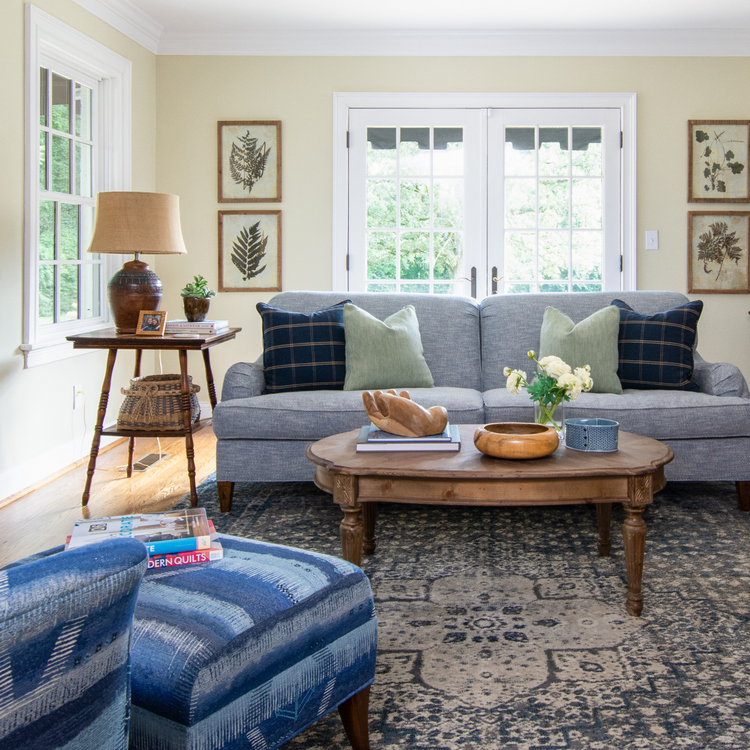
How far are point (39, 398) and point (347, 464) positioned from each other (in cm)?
227

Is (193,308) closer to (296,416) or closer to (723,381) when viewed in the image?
(296,416)

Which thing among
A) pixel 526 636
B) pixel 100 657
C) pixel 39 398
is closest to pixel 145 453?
pixel 39 398

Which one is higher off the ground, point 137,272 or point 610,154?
point 610,154

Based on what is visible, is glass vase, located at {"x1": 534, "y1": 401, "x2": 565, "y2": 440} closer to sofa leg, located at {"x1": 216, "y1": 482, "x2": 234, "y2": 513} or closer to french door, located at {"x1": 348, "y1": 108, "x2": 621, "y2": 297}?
sofa leg, located at {"x1": 216, "y1": 482, "x2": 234, "y2": 513}

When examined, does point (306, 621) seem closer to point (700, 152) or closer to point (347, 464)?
point (347, 464)

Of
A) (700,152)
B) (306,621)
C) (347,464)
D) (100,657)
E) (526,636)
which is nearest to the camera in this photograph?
(100,657)

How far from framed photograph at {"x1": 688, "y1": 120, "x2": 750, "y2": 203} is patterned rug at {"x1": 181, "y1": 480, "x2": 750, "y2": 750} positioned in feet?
9.09

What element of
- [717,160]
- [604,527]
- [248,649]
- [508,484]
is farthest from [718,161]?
[248,649]

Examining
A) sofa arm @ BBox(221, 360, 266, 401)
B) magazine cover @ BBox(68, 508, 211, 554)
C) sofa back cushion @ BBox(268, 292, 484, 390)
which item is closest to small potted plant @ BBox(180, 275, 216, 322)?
sofa back cushion @ BBox(268, 292, 484, 390)

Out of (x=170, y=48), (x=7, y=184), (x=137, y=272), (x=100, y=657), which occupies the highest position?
(x=170, y=48)

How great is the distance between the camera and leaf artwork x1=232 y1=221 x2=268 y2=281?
523cm

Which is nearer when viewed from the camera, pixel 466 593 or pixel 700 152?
pixel 466 593

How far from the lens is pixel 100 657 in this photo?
2.84 feet

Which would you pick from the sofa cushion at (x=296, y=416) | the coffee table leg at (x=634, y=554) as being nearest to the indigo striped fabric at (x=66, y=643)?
the coffee table leg at (x=634, y=554)
